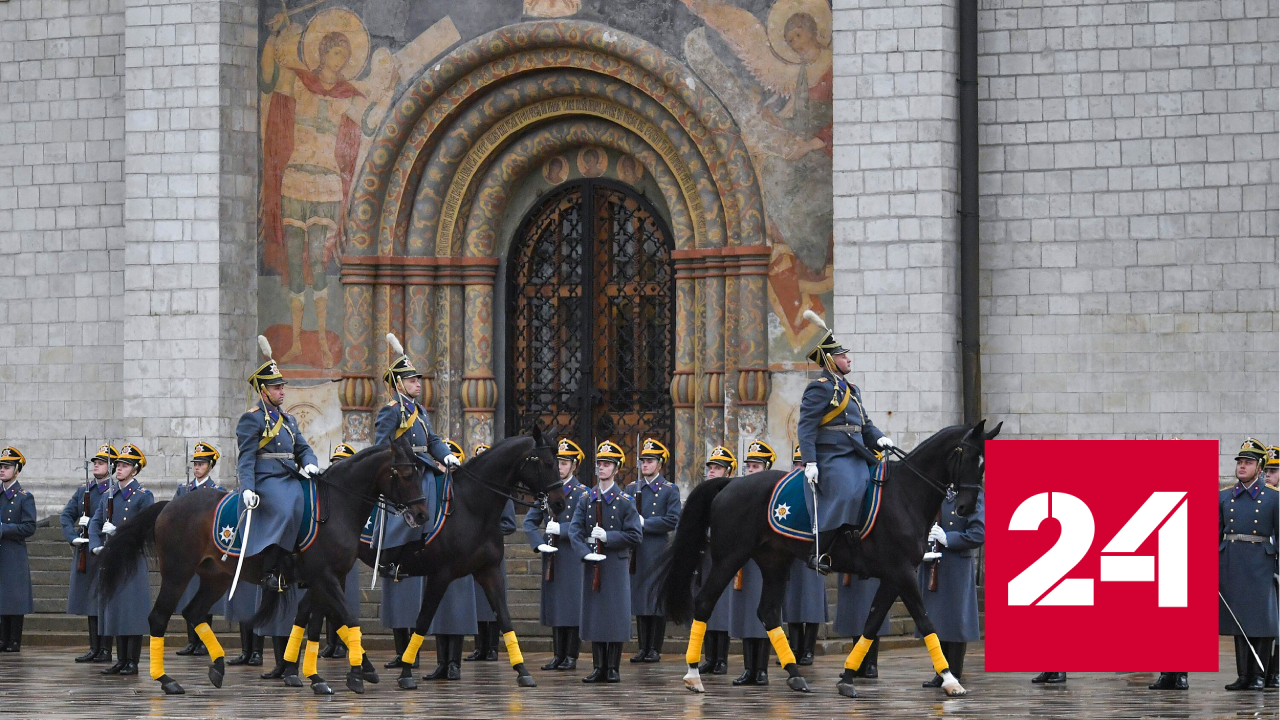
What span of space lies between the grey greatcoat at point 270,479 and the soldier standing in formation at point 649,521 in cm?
279

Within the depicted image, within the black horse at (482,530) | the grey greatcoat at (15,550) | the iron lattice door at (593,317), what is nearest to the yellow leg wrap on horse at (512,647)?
the black horse at (482,530)

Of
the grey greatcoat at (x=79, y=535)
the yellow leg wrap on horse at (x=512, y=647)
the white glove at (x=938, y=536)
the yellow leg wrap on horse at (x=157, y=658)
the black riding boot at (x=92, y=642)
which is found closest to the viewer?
the yellow leg wrap on horse at (x=512, y=647)

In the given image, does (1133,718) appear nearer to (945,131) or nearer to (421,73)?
(945,131)

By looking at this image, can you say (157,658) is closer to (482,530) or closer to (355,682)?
(355,682)

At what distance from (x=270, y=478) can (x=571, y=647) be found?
2.98 meters

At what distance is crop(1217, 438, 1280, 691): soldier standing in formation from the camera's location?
12445mm

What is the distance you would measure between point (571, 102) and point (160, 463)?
526 cm

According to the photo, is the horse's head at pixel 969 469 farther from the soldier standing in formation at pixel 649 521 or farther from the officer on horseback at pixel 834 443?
the soldier standing in formation at pixel 649 521

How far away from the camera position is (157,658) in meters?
12.6

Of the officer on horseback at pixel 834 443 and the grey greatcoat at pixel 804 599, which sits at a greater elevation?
the officer on horseback at pixel 834 443

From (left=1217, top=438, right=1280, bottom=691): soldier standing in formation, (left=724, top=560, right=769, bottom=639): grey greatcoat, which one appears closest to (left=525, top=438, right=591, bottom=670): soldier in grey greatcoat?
(left=724, top=560, right=769, bottom=639): grey greatcoat

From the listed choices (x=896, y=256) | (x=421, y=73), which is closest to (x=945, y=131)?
(x=896, y=256)

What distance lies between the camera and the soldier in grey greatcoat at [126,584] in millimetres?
14000

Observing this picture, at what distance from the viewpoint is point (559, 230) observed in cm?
1962
